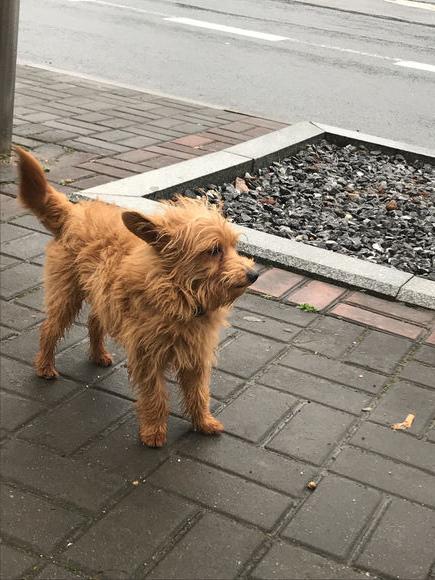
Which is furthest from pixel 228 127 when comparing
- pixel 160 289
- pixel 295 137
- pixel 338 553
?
pixel 338 553

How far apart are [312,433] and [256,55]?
385 inches

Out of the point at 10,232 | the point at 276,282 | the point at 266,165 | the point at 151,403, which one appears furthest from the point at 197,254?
the point at 266,165

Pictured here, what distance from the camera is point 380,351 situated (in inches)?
187

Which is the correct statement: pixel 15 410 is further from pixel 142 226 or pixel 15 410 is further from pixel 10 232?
pixel 10 232

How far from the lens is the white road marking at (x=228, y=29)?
14.4m

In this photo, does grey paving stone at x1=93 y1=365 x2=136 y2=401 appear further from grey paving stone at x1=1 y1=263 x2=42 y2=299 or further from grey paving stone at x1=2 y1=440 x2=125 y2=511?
grey paving stone at x1=1 y1=263 x2=42 y2=299

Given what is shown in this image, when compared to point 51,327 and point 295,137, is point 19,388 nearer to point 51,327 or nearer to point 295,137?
point 51,327

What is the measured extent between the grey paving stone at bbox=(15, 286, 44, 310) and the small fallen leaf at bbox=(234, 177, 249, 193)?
7.85 ft

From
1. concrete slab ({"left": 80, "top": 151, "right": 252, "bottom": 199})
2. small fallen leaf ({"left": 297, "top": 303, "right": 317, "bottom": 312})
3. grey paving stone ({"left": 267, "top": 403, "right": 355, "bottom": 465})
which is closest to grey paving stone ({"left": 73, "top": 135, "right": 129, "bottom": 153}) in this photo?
concrete slab ({"left": 80, "top": 151, "right": 252, "bottom": 199})

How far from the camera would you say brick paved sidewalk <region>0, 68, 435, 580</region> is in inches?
122

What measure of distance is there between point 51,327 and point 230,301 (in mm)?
1016

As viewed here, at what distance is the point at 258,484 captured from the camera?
3518 millimetres

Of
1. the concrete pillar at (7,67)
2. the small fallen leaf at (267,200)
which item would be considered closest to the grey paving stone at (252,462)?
the small fallen leaf at (267,200)

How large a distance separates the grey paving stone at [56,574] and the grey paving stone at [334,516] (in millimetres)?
774
